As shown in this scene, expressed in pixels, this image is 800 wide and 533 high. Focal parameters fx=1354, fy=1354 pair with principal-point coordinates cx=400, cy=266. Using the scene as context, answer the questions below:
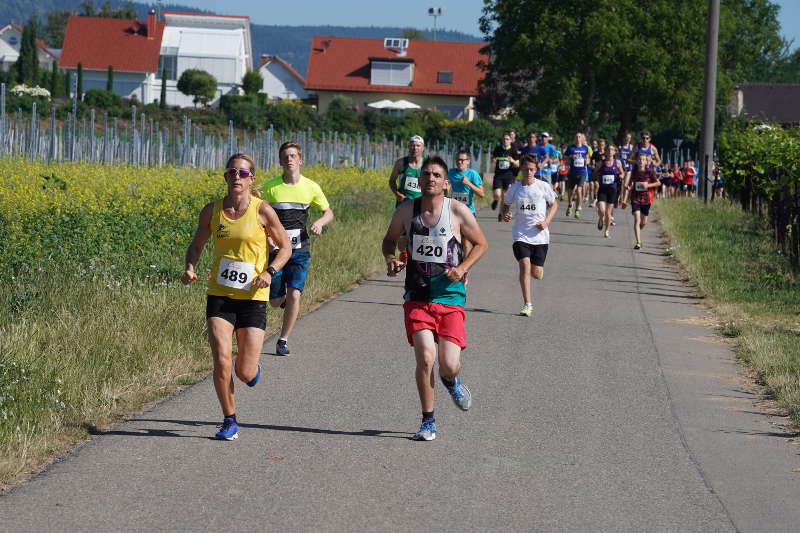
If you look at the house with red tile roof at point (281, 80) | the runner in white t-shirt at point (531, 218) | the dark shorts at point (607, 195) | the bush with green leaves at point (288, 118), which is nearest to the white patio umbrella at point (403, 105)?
the bush with green leaves at point (288, 118)

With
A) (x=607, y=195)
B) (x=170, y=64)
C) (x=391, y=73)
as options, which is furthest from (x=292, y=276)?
(x=170, y=64)

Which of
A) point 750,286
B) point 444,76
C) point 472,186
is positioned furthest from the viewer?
point 444,76

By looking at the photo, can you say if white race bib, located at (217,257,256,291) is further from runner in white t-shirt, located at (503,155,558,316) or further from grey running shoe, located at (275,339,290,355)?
runner in white t-shirt, located at (503,155,558,316)

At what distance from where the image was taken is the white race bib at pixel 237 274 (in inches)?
314

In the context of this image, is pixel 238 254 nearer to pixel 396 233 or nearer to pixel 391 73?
pixel 396 233

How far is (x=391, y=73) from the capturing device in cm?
10819

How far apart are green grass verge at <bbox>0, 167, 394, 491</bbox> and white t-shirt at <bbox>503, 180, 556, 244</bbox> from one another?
7.72 ft

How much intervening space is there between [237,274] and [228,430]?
2.99ft

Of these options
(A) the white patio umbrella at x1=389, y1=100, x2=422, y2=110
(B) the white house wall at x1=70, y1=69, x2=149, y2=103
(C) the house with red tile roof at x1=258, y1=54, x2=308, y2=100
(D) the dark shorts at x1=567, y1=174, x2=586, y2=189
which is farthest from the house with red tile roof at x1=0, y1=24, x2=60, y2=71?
(D) the dark shorts at x1=567, y1=174, x2=586, y2=189

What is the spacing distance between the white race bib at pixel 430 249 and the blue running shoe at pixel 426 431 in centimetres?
98

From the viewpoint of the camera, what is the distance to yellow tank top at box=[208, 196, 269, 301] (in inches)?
314

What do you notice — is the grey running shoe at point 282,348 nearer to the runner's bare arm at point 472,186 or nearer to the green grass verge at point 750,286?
the green grass verge at point 750,286

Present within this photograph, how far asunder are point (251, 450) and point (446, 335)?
142 cm

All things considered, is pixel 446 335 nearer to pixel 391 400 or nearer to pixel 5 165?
pixel 391 400
